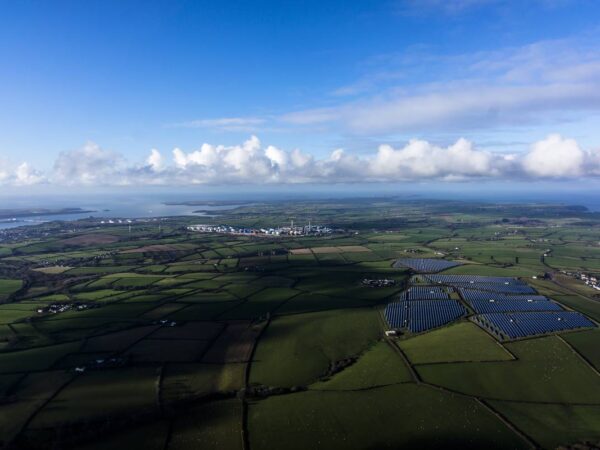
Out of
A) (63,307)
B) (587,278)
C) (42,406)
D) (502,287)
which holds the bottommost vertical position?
(587,278)

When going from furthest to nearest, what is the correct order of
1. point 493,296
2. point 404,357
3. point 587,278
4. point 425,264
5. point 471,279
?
point 425,264 < point 587,278 < point 471,279 < point 493,296 < point 404,357

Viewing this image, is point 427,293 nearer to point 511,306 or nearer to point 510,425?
point 511,306

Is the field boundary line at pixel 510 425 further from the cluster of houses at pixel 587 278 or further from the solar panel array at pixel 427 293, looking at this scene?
the cluster of houses at pixel 587 278

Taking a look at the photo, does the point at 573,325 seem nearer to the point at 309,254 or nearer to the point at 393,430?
the point at 393,430

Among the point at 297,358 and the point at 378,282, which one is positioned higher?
the point at 378,282

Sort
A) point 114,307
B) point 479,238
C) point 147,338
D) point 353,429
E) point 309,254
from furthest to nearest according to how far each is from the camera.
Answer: point 479,238, point 309,254, point 114,307, point 147,338, point 353,429

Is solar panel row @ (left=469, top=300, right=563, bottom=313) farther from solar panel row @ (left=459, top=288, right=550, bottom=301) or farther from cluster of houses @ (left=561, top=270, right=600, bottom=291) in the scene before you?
cluster of houses @ (left=561, top=270, right=600, bottom=291)

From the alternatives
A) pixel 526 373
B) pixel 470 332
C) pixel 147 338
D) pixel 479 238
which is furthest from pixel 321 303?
pixel 479 238

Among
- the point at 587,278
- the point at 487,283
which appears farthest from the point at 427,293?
the point at 587,278
